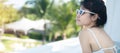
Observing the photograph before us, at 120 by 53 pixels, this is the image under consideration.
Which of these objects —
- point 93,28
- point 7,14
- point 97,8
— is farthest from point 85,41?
point 7,14

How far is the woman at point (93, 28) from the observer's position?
5.06 feet

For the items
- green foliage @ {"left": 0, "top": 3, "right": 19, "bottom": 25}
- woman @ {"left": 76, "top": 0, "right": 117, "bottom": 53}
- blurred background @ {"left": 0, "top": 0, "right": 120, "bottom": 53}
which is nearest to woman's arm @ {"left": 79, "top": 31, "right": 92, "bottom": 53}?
woman @ {"left": 76, "top": 0, "right": 117, "bottom": 53}

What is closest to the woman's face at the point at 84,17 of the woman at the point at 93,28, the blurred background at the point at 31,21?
the woman at the point at 93,28

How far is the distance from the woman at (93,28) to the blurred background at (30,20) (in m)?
4.05

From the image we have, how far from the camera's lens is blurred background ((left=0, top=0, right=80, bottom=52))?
18.2ft

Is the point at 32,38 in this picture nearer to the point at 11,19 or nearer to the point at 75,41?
the point at 11,19

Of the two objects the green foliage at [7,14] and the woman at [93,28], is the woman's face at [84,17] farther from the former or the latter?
the green foliage at [7,14]

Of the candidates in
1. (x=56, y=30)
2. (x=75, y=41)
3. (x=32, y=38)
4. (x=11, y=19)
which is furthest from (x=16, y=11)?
(x=75, y=41)

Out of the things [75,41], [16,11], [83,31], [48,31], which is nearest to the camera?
[83,31]

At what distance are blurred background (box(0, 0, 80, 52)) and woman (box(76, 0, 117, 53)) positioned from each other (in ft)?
13.3

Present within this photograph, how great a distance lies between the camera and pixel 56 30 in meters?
6.07

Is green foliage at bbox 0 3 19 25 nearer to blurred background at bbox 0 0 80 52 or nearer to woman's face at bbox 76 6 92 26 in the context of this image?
blurred background at bbox 0 0 80 52

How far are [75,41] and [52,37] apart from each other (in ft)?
11.8

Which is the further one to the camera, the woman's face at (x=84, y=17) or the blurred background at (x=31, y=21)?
the blurred background at (x=31, y=21)
